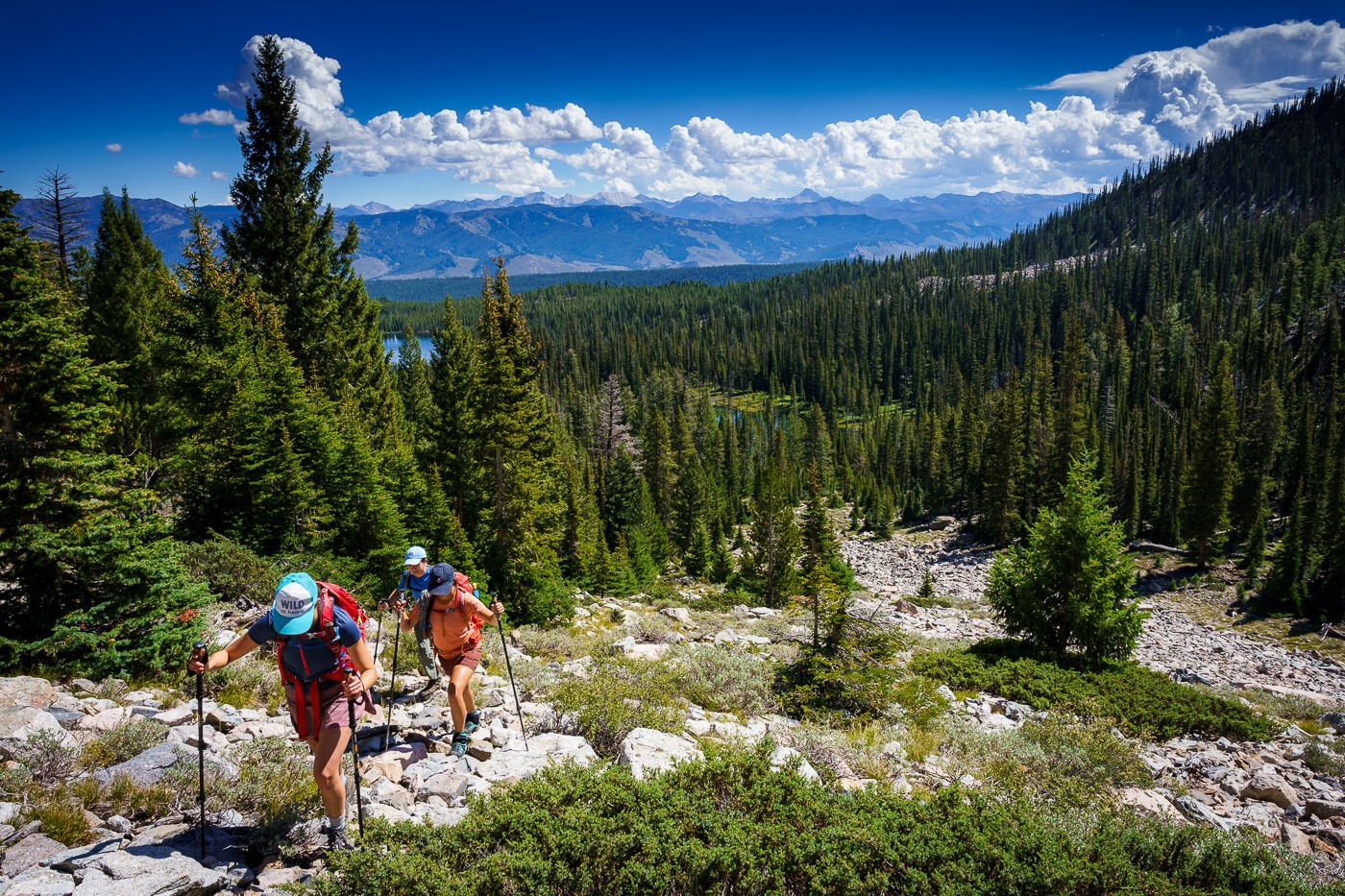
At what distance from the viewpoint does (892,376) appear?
14212cm

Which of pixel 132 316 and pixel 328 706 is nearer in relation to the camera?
pixel 328 706

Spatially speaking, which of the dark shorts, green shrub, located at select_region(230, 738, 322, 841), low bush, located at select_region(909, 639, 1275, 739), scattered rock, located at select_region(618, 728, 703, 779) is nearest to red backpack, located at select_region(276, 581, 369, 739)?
green shrub, located at select_region(230, 738, 322, 841)

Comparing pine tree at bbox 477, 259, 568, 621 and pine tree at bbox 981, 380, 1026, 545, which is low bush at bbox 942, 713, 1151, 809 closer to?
pine tree at bbox 477, 259, 568, 621

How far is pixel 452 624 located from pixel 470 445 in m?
13.9

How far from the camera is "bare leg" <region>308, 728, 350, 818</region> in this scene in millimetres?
5480

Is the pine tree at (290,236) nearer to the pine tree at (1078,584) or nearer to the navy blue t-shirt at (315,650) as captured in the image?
the navy blue t-shirt at (315,650)

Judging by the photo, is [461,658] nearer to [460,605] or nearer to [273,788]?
[460,605]

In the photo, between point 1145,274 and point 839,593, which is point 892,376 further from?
point 839,593

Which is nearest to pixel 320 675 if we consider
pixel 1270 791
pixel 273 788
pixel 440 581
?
pixel 273 788

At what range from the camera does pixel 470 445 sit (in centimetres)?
2114

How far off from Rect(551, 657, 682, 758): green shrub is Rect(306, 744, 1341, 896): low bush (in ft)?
7.53

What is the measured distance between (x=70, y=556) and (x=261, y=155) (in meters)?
17.4

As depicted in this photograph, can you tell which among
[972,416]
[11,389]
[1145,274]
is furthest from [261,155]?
[1145,274]

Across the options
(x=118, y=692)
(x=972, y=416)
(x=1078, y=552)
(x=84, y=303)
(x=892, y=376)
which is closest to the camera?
(x=118, y=692)
